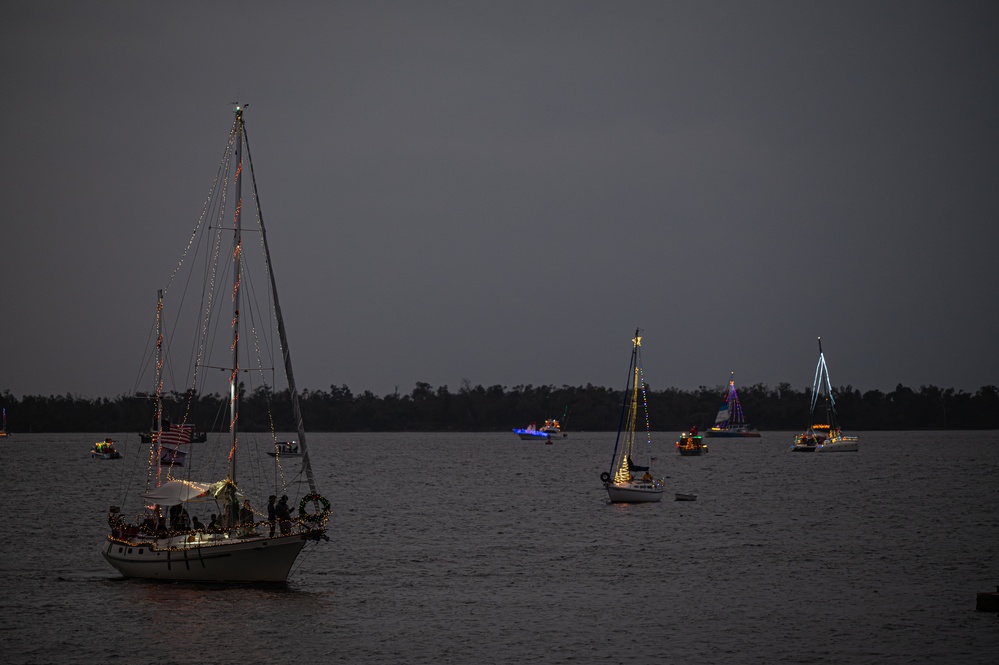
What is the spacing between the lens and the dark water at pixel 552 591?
39.9 metres

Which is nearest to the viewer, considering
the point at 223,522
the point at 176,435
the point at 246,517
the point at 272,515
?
the point at 272,515

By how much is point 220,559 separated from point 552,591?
14829mm

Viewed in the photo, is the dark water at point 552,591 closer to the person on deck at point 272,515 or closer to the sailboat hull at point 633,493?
the sailboat hull at point 633,493

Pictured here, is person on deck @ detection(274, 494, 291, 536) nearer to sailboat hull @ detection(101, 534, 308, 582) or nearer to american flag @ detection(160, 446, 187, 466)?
sailboat hull @ detection(101, 534, 308, 582)

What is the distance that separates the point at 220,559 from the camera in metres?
48.4

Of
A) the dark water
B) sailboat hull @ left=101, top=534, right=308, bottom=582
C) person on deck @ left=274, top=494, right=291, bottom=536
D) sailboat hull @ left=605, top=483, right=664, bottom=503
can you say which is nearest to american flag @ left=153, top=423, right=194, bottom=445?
the dark water

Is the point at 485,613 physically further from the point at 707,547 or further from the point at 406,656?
the point at 707,547

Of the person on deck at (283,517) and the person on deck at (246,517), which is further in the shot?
the person on deck at (246,517)

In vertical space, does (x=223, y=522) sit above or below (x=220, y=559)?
above

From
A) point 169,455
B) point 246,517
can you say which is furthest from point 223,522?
point 169,455

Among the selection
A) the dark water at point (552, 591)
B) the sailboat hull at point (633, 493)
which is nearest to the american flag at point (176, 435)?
the dark water at point (552, 591)

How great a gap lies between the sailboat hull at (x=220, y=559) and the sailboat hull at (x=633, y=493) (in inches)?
1932

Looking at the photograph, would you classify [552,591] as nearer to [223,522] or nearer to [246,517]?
[246,517]

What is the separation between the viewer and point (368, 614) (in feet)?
151
